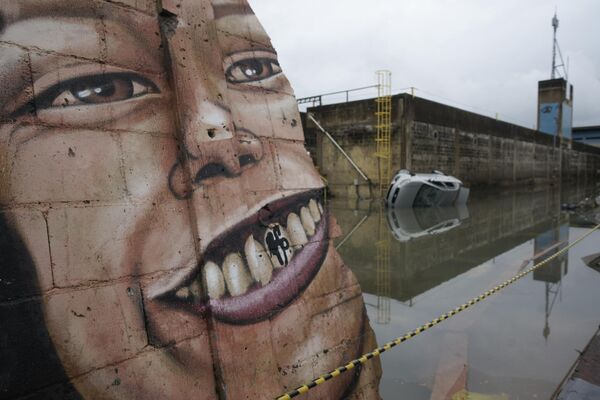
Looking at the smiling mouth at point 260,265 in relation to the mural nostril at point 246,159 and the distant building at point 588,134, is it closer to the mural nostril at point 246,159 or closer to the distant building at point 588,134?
the mural nostril at point 246,159

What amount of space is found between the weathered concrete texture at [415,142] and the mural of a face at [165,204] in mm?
15361

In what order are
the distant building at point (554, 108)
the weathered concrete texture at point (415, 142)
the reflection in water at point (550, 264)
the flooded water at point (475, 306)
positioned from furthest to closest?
the distant building at point (554, 108), the weathered concrete texture at point (415, 142), the reflection in water at point (550, 264), the flooded water at point (475, 306)

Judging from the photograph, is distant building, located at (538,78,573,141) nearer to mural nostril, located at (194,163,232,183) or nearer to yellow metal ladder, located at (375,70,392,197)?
yellow metal ladder, located at (375,70,392,197)

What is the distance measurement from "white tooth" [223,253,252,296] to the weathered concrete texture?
52.0 ft

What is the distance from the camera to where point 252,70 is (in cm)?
308

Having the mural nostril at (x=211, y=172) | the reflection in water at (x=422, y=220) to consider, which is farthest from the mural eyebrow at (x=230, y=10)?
the reflection in water at (x=422, y=220)

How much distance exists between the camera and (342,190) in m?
20.1

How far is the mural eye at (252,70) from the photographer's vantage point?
2.93m

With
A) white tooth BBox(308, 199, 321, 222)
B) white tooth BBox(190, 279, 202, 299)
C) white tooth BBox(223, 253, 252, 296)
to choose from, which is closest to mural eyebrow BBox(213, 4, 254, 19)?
white tooth BBox(308, 199, 321, 222)

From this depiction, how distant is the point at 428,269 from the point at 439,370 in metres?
3.67

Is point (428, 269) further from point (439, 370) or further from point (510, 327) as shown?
point (439, 370)

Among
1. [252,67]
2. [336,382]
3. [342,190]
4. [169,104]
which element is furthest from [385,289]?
[342,190]

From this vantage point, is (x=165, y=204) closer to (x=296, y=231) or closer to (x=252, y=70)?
(x=296, y=231)

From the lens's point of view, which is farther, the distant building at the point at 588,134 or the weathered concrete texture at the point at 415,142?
the distant building at the point at 588,134
